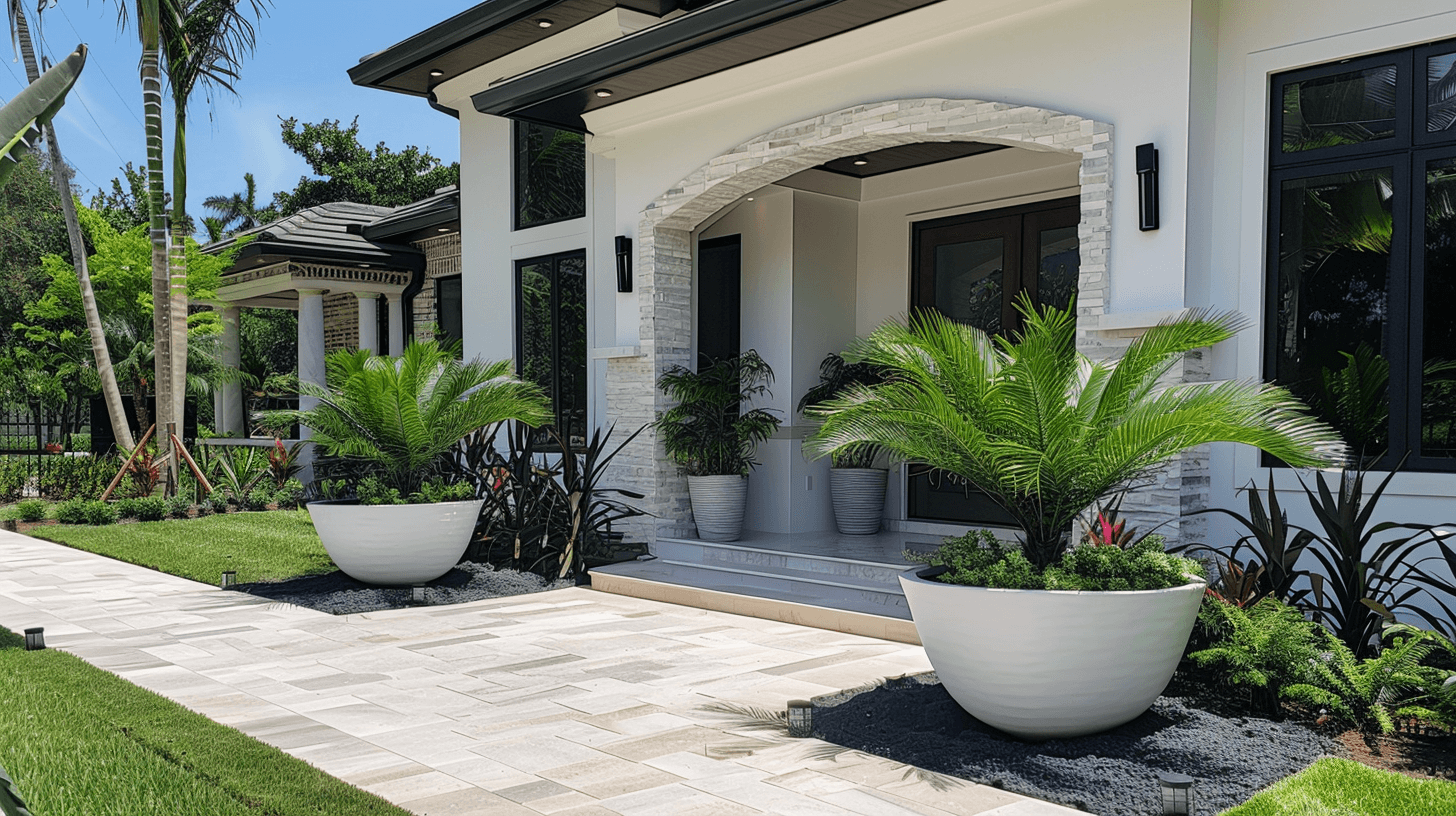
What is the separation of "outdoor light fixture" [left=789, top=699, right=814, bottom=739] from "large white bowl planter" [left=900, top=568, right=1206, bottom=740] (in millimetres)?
658

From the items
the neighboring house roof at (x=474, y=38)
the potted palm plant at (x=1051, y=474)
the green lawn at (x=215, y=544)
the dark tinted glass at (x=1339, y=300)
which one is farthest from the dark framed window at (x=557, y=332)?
the dark tinted glass at (x=1339, y=300)

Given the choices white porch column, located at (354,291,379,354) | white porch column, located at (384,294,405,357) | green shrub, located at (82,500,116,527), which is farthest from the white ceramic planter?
white porch column, located at (354,291,379,354)

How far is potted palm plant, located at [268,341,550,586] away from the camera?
7.79 metres

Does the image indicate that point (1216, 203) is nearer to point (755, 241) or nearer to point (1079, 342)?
point (1079, 342)

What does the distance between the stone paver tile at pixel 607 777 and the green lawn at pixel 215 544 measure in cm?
555

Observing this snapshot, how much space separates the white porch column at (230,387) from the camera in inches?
695

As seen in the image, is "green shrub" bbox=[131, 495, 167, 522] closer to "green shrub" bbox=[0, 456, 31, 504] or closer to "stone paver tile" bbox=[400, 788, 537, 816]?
"green shrub" bbox=[0, 456, 31, 504]

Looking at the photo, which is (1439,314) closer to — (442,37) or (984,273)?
(984,273)

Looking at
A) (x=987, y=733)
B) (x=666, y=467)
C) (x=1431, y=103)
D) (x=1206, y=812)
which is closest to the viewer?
(x=1206, y=812)

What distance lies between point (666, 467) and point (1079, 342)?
4242 millimetres

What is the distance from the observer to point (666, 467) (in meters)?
9.62

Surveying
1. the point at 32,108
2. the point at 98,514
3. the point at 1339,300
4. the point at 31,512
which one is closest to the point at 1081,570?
the point at 1339,300

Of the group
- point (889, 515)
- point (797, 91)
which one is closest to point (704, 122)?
point (797, 91)

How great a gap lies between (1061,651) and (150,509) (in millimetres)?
12077
